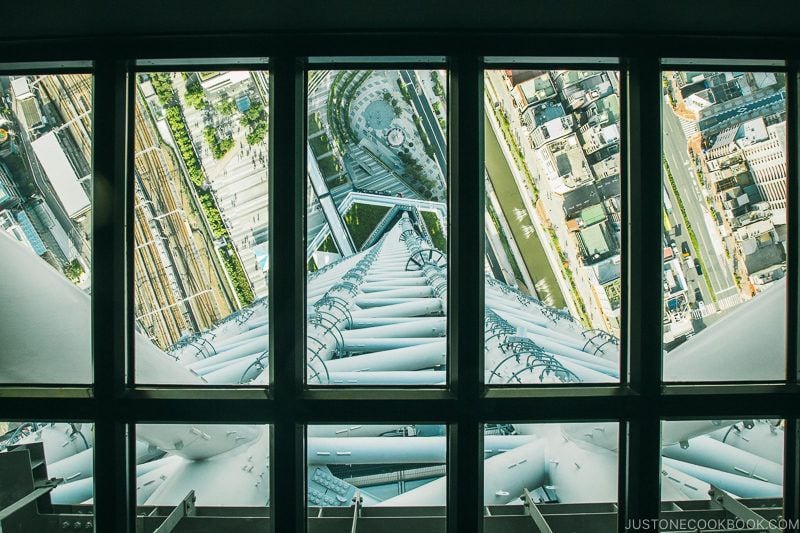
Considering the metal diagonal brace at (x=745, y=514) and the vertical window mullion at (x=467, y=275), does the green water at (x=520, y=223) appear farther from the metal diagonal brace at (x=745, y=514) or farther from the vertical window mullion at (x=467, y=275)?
the metal diagonal brace at (x=745, y=514)

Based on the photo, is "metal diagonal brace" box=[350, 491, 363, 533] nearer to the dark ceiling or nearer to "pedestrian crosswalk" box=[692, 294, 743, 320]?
"pedestrian crosswalk" box=[692, 294, 743, 320]

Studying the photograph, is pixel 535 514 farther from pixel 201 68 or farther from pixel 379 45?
pixel 201 68

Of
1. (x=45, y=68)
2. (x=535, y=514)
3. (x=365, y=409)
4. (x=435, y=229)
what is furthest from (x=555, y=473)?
(x=45, y=68)

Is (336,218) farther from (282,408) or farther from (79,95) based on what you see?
(79,95)

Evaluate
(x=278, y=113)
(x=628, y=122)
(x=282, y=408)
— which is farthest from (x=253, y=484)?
(x=628, y=122)

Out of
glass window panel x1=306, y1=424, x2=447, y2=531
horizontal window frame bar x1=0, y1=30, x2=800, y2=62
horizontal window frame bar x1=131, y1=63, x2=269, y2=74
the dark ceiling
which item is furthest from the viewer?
glass window panel x1=306, y1=424, x2=447, y2=531

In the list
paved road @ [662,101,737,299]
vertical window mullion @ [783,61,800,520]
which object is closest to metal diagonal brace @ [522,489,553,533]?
vertical window mullion @ [783,61,800,520]
